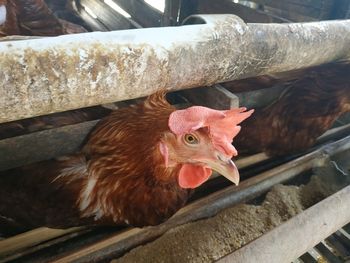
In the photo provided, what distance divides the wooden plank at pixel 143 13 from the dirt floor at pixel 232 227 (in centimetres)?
186

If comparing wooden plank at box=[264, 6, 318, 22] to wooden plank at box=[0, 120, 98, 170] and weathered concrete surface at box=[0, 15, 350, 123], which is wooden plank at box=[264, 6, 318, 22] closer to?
weathered concrete surface at box=[0, 15, 350, 123]

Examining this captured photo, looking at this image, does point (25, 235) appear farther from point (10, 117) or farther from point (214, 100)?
point (214, 100)

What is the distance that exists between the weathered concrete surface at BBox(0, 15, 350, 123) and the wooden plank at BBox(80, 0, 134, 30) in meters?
1.90

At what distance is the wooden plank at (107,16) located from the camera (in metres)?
2.96

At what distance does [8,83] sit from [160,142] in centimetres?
56

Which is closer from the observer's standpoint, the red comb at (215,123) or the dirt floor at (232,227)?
the red comb at (215,123)

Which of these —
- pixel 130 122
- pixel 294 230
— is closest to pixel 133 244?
pixel 130 122

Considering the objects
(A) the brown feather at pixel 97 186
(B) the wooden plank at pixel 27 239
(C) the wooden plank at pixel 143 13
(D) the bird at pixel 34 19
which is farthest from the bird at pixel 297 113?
(D) the bird at pixel 34 19

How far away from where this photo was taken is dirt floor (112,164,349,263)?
1.50 meters

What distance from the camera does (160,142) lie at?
113 centimetres

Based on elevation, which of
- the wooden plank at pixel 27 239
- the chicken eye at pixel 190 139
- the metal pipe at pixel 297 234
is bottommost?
the wooden plank at pixel 27 239

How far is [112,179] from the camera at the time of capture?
1341 millimetres

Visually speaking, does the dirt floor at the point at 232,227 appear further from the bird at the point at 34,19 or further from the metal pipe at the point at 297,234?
the bird at the point at 34,19

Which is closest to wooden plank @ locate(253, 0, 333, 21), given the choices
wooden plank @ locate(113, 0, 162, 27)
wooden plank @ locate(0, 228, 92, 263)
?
wooden plank @ locate(113, 0, 162, 27)
